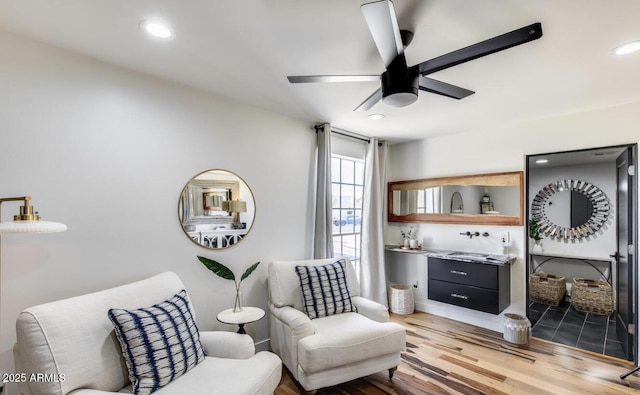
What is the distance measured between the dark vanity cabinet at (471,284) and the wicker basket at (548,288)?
1410 mm

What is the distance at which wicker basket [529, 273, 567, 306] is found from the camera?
425 cm

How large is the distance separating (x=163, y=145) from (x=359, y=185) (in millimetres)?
2663

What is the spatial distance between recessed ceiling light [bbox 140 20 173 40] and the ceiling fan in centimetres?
75

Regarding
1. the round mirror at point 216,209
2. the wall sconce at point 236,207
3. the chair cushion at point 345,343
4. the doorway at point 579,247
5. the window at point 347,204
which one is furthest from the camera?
the window at point 347,204

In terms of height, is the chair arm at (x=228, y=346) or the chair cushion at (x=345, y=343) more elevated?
the chair arm at (x=228, y=346)

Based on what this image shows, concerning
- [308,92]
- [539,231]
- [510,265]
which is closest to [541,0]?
[308,92]

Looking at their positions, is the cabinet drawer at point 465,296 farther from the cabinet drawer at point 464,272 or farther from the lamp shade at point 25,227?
the lamp shade at point 25,227

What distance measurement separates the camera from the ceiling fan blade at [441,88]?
1.81 meters

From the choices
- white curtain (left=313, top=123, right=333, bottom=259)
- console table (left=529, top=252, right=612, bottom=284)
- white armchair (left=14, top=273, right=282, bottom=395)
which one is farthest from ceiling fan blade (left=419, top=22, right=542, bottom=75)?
console table (left=529, top=252, right=612, bottom=284)

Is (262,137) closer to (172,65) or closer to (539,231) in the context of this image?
(172,65)

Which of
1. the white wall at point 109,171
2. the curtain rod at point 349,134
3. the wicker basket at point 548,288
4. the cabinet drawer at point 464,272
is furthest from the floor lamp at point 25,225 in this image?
the wicker basket at point 548,288

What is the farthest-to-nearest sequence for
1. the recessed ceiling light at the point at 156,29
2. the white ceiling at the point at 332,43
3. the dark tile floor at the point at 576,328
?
the dark tile floor at the point at 576,328 → the recessed ceiling light at the point at 156,29 → the white ceiling at the point at 332,43

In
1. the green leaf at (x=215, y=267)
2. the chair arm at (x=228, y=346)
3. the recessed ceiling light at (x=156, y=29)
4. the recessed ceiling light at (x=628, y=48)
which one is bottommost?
the chair arm at (x=228, y=346)

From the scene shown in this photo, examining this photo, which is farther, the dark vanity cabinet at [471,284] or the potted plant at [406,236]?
the potted plant at [406,236]
